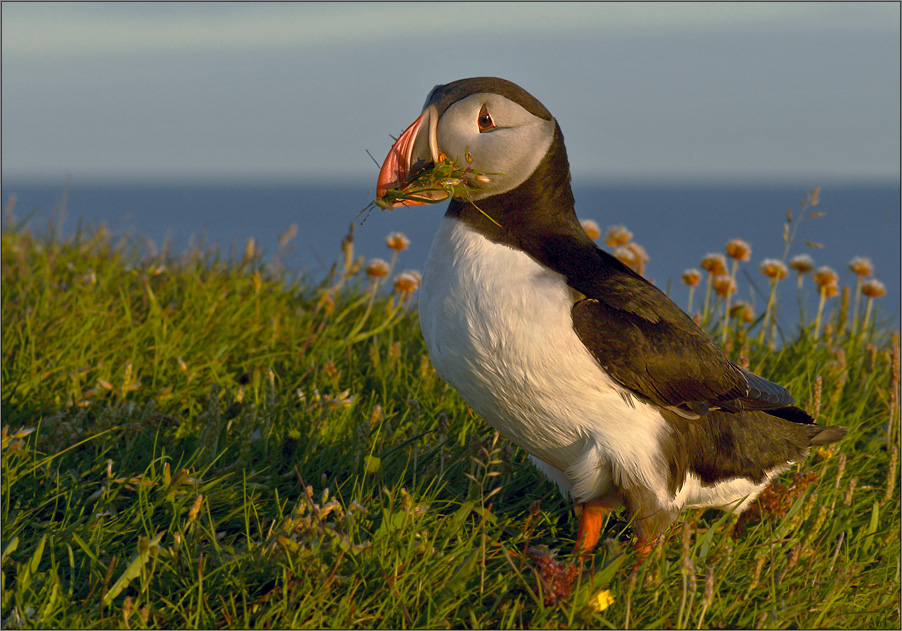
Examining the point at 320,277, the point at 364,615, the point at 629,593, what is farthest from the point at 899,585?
the point at 320,277

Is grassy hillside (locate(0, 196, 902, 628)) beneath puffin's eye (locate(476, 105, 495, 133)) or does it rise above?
beneath

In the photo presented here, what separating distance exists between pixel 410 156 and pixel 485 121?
31 centimetres

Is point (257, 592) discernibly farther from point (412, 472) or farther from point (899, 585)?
point (899, 585)

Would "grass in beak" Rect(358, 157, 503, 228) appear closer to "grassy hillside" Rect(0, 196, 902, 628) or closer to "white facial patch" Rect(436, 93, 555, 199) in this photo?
"white facial patch" Rect(436, 93, 555, 199)

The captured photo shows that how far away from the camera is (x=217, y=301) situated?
17.6 ft

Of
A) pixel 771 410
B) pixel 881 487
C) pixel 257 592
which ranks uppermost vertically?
pixel 771 410

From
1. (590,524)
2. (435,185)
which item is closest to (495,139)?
(435,185)

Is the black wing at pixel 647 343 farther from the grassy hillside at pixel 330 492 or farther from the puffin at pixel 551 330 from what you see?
the grassy hillside at pixel 330 492

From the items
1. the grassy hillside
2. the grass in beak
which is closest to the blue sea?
the grass in beak

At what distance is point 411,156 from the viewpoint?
3.09 m

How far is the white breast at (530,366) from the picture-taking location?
2.95 meters

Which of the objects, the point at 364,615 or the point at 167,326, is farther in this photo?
the point at 167,326

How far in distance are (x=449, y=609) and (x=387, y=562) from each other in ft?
0.87

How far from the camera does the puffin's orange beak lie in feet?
10.1
